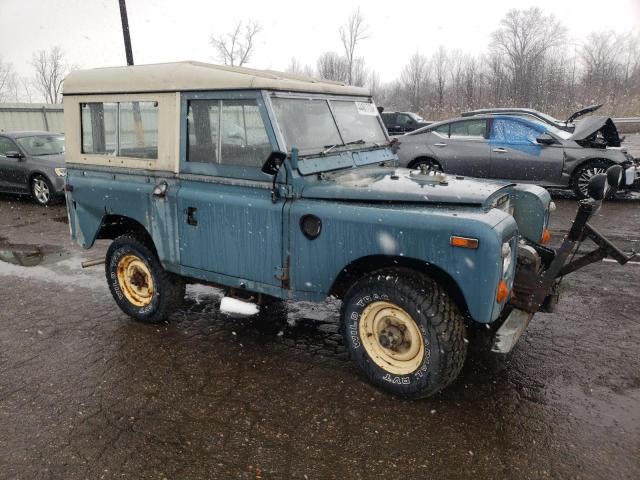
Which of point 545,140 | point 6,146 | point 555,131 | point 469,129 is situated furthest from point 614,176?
point 6,146

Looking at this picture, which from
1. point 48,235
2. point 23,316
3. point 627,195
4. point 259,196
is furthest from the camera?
point 627,195

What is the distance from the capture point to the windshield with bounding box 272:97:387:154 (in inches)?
138

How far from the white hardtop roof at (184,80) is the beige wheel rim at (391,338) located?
1704mm

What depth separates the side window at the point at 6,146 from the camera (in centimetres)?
1119

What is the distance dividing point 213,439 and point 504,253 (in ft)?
6.49

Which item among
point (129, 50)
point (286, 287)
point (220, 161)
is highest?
point (129, 50)

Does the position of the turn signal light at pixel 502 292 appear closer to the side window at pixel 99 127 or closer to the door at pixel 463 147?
the side window at pixel 99 127

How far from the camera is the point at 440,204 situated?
3064 millimetres

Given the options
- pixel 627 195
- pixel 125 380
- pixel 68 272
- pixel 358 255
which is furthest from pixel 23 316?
pixel 627 195

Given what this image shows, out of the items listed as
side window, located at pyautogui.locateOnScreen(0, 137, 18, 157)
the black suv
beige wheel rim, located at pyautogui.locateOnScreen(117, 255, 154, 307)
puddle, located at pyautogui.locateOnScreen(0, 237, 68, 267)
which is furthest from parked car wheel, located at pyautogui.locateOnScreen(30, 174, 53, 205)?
the black suv

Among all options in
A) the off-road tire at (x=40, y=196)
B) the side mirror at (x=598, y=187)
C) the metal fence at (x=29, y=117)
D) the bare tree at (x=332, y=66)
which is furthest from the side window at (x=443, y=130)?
the bare tree at (x=332, y=66)

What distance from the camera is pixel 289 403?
3223 mm

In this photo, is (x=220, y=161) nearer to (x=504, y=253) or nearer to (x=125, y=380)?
(x=125, y=380)

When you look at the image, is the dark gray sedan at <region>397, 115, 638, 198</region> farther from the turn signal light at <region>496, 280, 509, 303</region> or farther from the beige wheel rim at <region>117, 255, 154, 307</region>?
the turn signal light at <region>496, 280, 509, 303</region>
